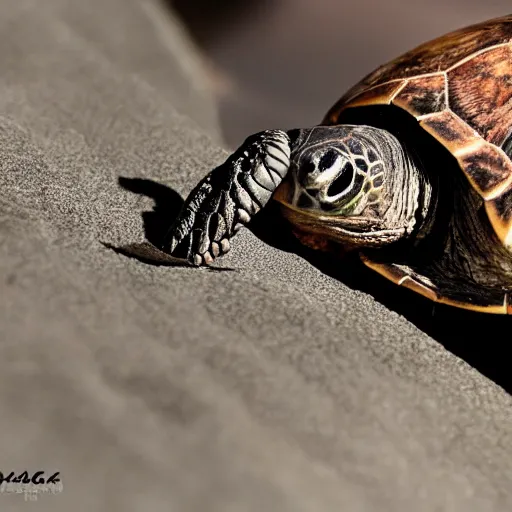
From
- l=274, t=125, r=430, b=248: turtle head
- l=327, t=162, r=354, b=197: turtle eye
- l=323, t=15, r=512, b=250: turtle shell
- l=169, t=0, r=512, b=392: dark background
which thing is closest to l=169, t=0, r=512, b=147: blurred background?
l=169, t=0, r=512, b=392: dark background

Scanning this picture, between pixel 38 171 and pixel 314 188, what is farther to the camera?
pixel 38 171

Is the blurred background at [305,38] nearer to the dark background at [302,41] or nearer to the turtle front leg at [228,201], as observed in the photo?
the dark background at [302,41]

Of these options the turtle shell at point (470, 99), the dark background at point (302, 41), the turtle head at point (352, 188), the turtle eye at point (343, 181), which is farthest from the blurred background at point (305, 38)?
the turtle eye at point (343, 181)

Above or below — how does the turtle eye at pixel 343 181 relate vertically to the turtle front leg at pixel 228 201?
below

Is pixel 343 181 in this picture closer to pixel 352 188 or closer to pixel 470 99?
pixel 352 188

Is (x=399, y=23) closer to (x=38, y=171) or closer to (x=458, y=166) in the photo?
(x=458, y=166)

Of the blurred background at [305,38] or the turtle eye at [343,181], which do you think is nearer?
the turtle eye at [343,181]

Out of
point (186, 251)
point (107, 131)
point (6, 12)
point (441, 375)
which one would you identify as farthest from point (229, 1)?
point (441, 375)
